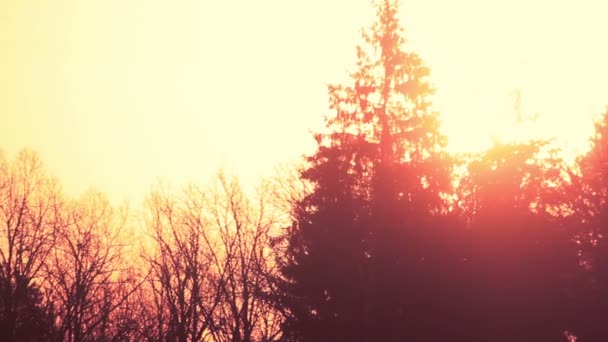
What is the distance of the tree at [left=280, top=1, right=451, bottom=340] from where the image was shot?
16.0m

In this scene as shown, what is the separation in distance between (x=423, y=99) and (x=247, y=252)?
15.3m

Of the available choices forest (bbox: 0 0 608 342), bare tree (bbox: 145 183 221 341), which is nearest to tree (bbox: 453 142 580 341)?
forest (bbox: 0 0 608 342)

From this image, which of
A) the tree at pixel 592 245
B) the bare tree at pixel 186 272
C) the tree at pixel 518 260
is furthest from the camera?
the bare tree at pixel 186 272

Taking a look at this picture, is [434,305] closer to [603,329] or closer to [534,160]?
[603,329]

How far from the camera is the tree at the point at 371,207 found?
1598cm

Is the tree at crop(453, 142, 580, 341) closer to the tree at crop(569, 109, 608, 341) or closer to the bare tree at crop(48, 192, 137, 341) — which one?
the tree at crop(569, 109, 608, 341)

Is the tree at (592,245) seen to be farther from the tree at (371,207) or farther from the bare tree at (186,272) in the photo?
the bare tree at (186,272)

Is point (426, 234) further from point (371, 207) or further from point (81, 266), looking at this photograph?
point (81, 266)

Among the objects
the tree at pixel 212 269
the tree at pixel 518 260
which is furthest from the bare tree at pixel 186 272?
the tree at pixel 518 260

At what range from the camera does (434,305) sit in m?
15.6

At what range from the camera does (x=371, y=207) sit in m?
17.3

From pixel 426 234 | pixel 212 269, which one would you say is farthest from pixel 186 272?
pixel 426 234

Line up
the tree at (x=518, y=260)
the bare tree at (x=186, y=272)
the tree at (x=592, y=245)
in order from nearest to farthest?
the tree at (x=592, y=245)
the tree at (x=518, y=260)
the bare tree at (x=186, y=272)

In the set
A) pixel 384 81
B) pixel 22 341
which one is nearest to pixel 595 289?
pixel 384 81
